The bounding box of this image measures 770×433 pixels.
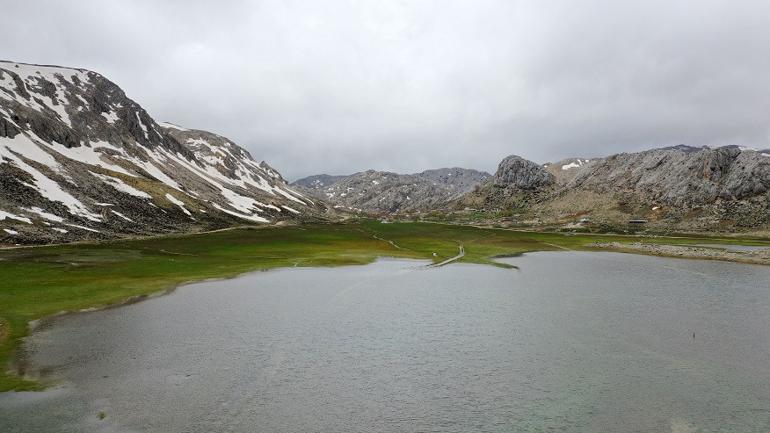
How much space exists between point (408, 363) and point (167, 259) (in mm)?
70599

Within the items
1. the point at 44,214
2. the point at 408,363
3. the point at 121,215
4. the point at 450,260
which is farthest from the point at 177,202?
the point at 408,363

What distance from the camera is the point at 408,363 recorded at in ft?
109

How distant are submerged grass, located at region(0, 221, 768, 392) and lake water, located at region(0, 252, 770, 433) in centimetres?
455

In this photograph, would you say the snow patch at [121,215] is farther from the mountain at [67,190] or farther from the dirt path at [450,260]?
the dirt path at [450,260]

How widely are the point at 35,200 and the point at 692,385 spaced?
140 metres

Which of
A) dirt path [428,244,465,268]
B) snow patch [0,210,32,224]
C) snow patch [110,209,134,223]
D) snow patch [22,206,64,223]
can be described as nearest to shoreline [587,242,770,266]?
dirt path [428,244,465,268]

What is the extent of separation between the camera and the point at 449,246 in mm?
137875

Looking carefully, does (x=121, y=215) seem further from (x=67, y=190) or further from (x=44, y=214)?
(x=44, y=214)

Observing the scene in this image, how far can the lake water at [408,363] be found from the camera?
2453cm

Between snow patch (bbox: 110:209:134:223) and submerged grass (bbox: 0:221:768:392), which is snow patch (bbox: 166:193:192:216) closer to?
submerged grass (bbox: 0:221:768:392)

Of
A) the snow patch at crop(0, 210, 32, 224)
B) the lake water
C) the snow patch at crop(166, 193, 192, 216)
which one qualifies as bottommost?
the lake water

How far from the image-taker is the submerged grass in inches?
1905

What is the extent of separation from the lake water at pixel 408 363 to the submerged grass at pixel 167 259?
455 centimetres

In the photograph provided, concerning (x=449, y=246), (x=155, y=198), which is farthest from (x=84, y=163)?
(x=449, y=246)
